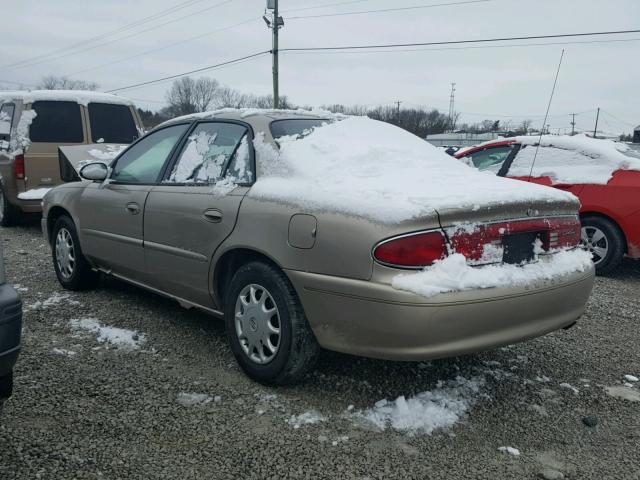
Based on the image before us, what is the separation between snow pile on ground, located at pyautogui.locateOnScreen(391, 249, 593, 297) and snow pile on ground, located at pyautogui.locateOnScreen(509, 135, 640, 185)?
3.54m

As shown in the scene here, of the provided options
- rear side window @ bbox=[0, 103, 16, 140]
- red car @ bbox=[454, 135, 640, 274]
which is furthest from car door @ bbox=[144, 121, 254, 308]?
rear side window @ bbox=[0, 103, 16, 140]

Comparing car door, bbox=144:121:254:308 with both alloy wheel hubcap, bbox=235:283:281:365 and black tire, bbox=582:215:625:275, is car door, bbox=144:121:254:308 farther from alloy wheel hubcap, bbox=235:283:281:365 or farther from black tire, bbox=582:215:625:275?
→ black tire, bbox=582:215:625:275

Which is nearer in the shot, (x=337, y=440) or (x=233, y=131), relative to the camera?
(x=337, y=440)

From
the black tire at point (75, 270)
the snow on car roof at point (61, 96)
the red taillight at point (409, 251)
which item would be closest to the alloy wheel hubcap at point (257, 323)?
the red taillight at point (409, 251)

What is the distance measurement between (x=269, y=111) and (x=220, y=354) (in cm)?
162

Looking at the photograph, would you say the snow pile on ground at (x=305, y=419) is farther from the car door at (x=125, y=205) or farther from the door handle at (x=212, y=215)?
the car door at (x=125, y=205)

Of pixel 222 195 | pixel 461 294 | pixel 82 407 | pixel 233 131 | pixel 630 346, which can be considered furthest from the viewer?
pixel 630 346

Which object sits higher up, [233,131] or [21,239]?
[233,131]

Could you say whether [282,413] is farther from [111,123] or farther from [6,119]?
[6,119]

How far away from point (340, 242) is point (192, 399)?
46.6 inches

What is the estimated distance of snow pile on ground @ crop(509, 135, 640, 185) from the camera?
587 cm

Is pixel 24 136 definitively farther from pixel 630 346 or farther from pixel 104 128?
pixel 630 346

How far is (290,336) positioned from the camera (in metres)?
2.87

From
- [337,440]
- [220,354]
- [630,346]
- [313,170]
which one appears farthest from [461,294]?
[630,346]
